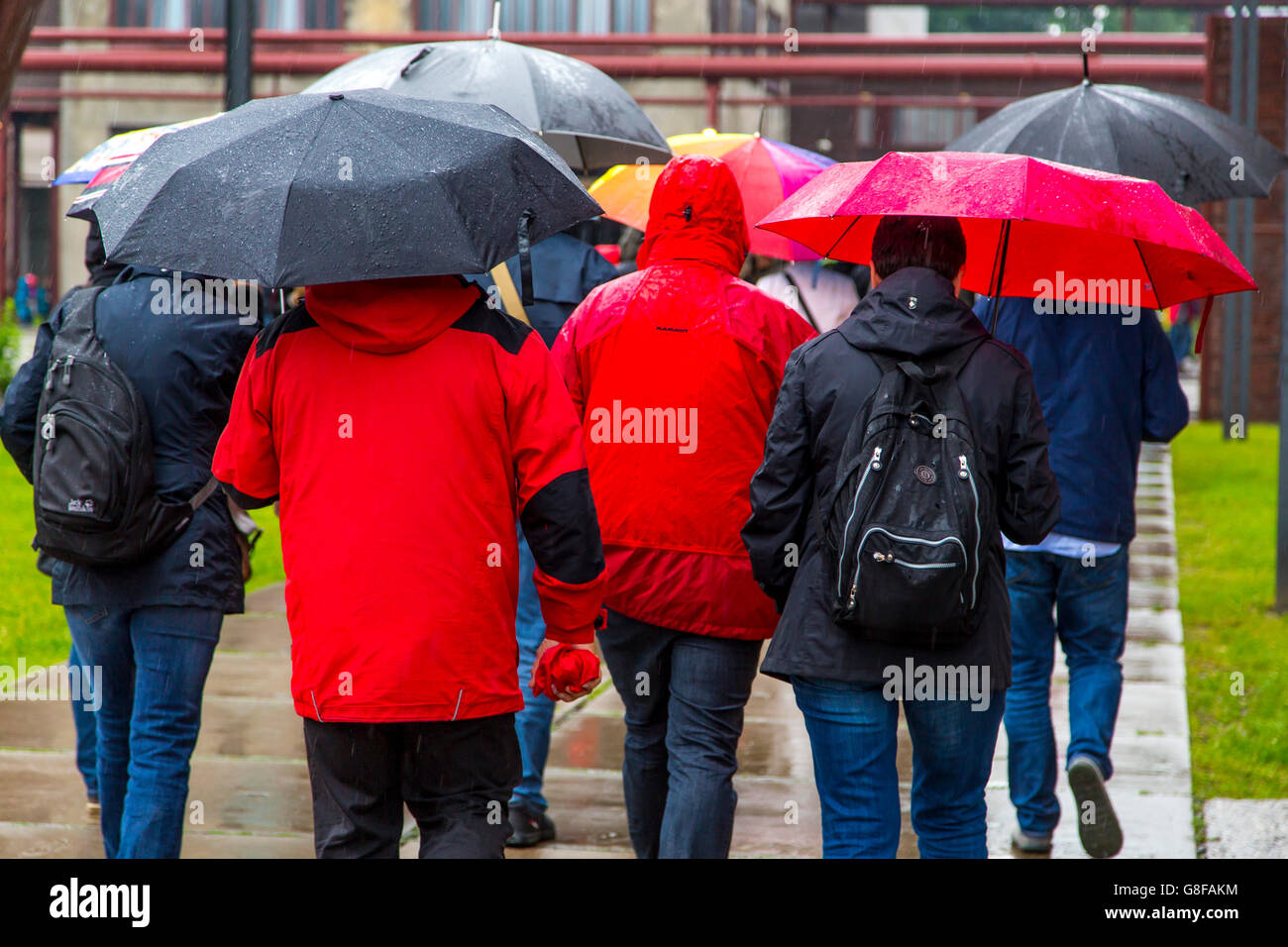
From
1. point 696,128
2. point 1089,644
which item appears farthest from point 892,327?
point 696,128

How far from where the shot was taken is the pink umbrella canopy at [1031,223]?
11.7 feet

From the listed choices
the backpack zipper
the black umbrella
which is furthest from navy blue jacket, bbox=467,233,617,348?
the backpack zipper

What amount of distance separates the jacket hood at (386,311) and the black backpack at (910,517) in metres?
0.93

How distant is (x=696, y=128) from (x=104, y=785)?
23.3 meters

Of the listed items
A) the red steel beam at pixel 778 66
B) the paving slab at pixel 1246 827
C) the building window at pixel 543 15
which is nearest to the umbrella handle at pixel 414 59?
the paving slab at pixel 1246 827

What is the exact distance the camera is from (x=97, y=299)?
166 inches

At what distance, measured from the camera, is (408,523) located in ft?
10.3

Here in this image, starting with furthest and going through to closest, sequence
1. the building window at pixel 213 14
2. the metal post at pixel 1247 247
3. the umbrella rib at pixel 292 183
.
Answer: the building window at pixel 213 14 → the metal post at pixel 1247 247 → the umbrella rib at pixel 292 183

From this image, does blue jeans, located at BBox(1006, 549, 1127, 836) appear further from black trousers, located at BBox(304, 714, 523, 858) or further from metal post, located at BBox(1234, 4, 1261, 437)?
metal post, located at BBox(1234, 4, 1261, 437)

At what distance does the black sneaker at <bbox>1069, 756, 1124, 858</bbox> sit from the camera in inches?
195

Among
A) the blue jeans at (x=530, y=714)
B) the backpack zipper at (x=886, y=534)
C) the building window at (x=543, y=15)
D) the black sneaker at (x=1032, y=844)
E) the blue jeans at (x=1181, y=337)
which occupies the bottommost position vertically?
the black sneaker at (x=1032, y=844)

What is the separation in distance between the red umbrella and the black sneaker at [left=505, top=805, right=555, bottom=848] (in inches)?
82.6

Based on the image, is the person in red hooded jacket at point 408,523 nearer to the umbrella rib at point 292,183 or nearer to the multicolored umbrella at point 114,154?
the umbrella rib at point 292,183
